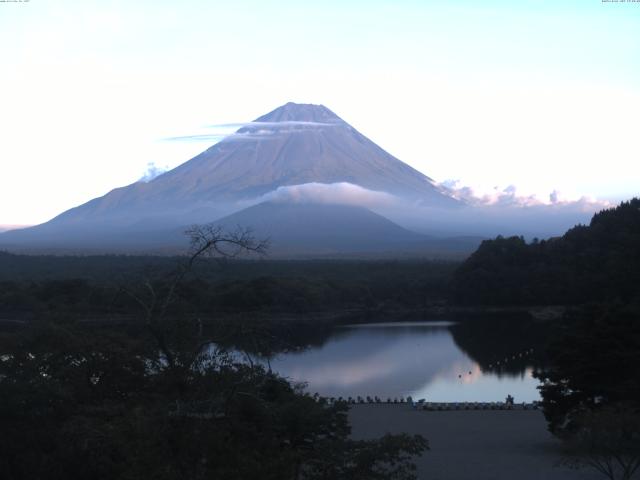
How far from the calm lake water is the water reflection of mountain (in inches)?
1.6

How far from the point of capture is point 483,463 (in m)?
9.31

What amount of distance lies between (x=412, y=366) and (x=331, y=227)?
57640mm

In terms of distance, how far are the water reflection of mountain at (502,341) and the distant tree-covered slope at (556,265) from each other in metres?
2.31

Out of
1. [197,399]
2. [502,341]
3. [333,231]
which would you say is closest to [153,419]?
[197,399]

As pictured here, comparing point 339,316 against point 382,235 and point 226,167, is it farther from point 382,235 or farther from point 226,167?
point 226,167

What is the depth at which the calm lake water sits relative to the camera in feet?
52.6

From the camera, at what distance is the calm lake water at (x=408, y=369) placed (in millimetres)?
16031

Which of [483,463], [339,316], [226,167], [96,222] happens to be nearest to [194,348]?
[483,463]

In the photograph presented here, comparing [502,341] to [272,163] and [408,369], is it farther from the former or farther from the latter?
[272,163]

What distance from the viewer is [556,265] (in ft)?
108

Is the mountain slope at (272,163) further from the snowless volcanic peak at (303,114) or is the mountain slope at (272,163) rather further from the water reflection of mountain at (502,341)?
the water reflection of mountain at (502,341)

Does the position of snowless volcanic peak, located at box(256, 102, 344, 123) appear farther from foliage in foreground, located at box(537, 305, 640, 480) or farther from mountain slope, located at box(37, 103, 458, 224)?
foliage in foreground, located at box(537, 305, 640, 480)

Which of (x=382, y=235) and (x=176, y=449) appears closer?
(x=176, y=449)

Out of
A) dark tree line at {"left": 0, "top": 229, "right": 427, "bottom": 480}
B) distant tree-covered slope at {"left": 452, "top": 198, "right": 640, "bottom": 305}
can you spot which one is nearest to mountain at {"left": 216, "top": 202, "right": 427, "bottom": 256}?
distant tree-covered slope at {"left": 452, "top": 198, "right": 640, "bottom": 305}
